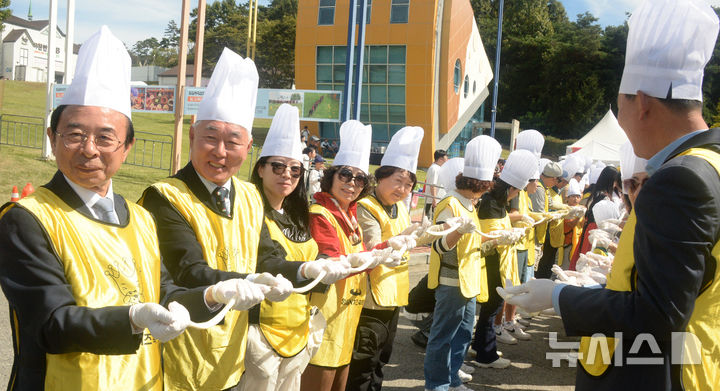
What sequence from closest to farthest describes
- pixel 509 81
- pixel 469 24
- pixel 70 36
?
pixel 70 36 < pixel 469 24 < pixel 509 81

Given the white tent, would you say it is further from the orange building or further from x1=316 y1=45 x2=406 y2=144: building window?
x1=316 y1=45 x2=406 y2=144: building window

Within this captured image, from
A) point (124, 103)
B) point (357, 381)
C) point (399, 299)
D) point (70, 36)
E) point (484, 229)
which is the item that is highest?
point (70, 36)

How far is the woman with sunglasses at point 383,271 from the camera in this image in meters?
3.95

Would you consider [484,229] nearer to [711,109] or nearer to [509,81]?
[711,109]

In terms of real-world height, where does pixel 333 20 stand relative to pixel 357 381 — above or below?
above

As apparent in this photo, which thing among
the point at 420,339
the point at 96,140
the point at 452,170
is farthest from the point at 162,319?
the point at 452,170

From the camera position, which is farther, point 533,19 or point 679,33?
point 533,19

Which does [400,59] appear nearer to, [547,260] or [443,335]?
[547,260]

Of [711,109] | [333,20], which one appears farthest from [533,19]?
[333,20]

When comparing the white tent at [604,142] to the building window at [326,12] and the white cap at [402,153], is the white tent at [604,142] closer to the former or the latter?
the building window at [326,12]

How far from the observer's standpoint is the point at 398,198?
440cm

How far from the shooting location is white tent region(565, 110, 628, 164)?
76.2ft

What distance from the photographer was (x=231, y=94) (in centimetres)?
262

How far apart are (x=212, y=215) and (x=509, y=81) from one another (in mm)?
62274
